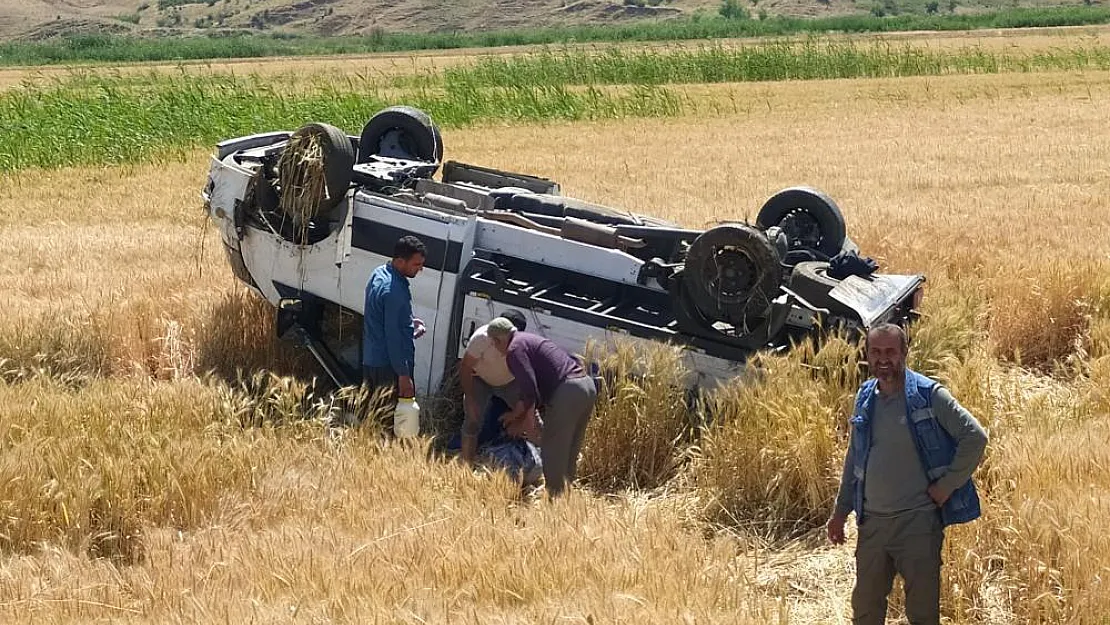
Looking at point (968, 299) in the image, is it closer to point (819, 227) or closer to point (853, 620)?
point (819, 227)

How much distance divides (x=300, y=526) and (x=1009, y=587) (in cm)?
283

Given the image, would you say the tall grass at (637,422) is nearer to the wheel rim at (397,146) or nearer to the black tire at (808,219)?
the black tire at (808,219)

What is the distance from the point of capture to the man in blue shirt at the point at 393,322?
6914mm

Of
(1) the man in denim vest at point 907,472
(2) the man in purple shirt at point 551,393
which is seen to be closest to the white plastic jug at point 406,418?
(2) the man in purple shirt at point 551,393

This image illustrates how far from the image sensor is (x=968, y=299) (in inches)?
332

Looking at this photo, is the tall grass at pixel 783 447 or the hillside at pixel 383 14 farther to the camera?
the hillside at pixel 383 14

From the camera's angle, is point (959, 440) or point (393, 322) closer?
point (959, 440)

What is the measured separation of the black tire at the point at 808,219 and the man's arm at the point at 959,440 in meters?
4.08

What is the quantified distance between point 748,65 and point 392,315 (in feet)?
104

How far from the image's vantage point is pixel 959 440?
436 cm

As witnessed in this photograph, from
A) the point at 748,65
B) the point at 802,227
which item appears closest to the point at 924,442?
the point at 802,227

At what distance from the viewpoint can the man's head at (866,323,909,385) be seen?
4410mm

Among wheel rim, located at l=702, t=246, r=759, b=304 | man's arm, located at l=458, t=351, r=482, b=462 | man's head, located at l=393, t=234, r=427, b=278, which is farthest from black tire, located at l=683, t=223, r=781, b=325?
man's head, located at l=393, t=234, r=427, b=278

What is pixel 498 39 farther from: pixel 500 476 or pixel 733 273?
pixel 500 476
